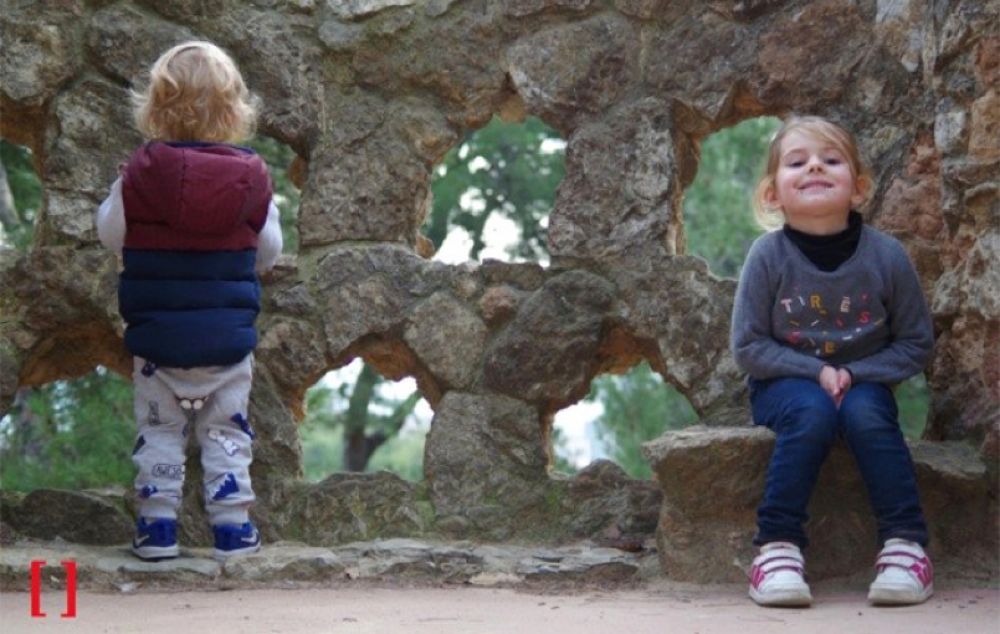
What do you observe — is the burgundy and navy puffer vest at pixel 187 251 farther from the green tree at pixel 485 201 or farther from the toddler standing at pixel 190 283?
the green tree at pixel 485 201

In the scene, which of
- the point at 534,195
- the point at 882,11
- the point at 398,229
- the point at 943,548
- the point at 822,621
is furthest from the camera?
the point at 534,195

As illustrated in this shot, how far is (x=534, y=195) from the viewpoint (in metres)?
9.86

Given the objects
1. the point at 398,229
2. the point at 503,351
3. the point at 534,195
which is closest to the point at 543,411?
the point at 503,351

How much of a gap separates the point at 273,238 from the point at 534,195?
5563 mm

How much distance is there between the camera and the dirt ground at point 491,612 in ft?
11.3

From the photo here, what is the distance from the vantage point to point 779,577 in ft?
12.1

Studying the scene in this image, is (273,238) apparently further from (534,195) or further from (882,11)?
(534,195)

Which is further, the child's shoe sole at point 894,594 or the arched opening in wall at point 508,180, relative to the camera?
the arched opening in wall at point 508,180

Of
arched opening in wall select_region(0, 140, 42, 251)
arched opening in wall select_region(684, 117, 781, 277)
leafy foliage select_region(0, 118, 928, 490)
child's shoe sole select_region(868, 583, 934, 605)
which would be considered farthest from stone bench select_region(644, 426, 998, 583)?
arched opening in wall select_region(684, 117, 781, 277)

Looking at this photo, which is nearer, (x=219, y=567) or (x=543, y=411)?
(x=219, y=567)

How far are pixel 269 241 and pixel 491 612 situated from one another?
1.25 metres

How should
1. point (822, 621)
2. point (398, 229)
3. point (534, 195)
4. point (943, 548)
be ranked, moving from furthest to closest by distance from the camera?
point (534, 195) → point (398, 229) → point (943, 548) → point (822, 621)

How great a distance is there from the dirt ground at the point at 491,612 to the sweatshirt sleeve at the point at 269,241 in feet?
2.97

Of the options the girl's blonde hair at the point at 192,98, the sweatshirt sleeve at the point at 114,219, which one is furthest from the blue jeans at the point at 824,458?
the sweatshirt sleeve at the point at 114,219
